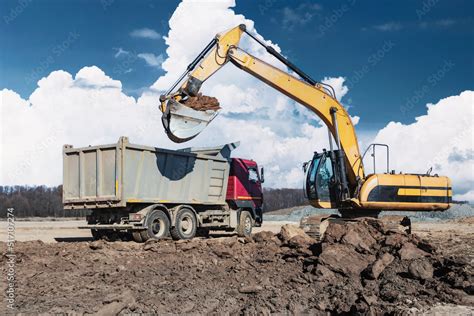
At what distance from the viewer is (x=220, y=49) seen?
1380 centimetres

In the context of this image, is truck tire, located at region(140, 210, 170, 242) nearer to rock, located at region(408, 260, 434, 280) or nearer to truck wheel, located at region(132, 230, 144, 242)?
truck wheel, located at region(132, 230, 144, 242)

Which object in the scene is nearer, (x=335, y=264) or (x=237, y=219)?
(x=335, y=264)

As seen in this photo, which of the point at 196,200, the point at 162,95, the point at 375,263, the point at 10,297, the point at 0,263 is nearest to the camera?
the point at 10,297

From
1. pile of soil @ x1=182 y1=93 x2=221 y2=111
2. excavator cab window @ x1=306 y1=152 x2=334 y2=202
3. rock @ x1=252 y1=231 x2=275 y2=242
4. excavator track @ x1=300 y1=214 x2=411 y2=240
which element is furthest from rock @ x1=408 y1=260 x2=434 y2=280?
pile of soil @ x1=182 y1=93 x2=221 y2=111

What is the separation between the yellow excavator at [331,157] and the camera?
13.6 metres

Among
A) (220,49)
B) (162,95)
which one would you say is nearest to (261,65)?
(220,49)

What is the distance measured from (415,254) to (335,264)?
1.49m

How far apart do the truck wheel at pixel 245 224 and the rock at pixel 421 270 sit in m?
10.3

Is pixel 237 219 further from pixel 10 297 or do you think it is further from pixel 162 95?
pixel 10 297

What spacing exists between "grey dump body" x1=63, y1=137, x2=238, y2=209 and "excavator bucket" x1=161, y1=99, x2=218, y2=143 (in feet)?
6.72

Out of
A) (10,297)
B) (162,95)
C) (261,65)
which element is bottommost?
(10,297)

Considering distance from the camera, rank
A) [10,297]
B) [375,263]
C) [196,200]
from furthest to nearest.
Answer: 1. [196,200]
2. [375,263]
3. [10,297]

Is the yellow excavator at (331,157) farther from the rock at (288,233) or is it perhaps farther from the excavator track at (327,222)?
the rock at (288,233)

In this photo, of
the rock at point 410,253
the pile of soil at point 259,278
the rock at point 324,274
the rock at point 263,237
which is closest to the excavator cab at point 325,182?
the rock at point 263,237
